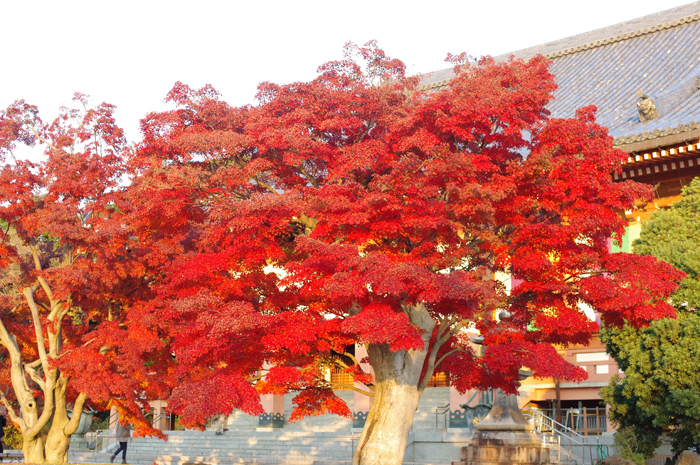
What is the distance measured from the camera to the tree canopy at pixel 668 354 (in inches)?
439

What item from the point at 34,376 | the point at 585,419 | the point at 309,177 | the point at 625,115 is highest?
the point at 625,115

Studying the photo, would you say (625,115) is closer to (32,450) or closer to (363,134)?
(363,134)

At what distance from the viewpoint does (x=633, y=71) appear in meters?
22.8

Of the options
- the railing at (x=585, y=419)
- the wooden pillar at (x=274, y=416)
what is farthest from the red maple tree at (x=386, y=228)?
the wooden pillar at (x=274, y=416)

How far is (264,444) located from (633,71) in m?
17.2

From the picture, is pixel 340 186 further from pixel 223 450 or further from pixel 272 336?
pixel 223 450

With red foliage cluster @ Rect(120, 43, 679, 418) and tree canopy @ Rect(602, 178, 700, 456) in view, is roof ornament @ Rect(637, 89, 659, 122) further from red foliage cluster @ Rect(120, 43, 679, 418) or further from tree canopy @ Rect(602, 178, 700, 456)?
red foliage cluster @ Rect(120, 43, 679, 418)

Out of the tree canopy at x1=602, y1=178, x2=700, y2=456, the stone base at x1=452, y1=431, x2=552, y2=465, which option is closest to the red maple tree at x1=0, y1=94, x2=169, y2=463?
the stone base at x1=452, y1=431, x2=552, y2=465

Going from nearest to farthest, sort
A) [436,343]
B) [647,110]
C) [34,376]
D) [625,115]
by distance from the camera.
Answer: [436,343] < [34,376] < [647,110] < [625,115]

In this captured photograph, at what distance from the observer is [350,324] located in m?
10.0

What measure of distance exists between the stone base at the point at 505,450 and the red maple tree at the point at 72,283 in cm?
658

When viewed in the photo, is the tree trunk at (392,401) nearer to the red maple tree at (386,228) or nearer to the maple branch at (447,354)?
the red maple tree at (386,228)

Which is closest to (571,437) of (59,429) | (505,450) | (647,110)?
(505,450)

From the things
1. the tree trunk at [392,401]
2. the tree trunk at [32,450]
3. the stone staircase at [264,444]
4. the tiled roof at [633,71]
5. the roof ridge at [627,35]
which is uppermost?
the roof ridge at [627,35]
